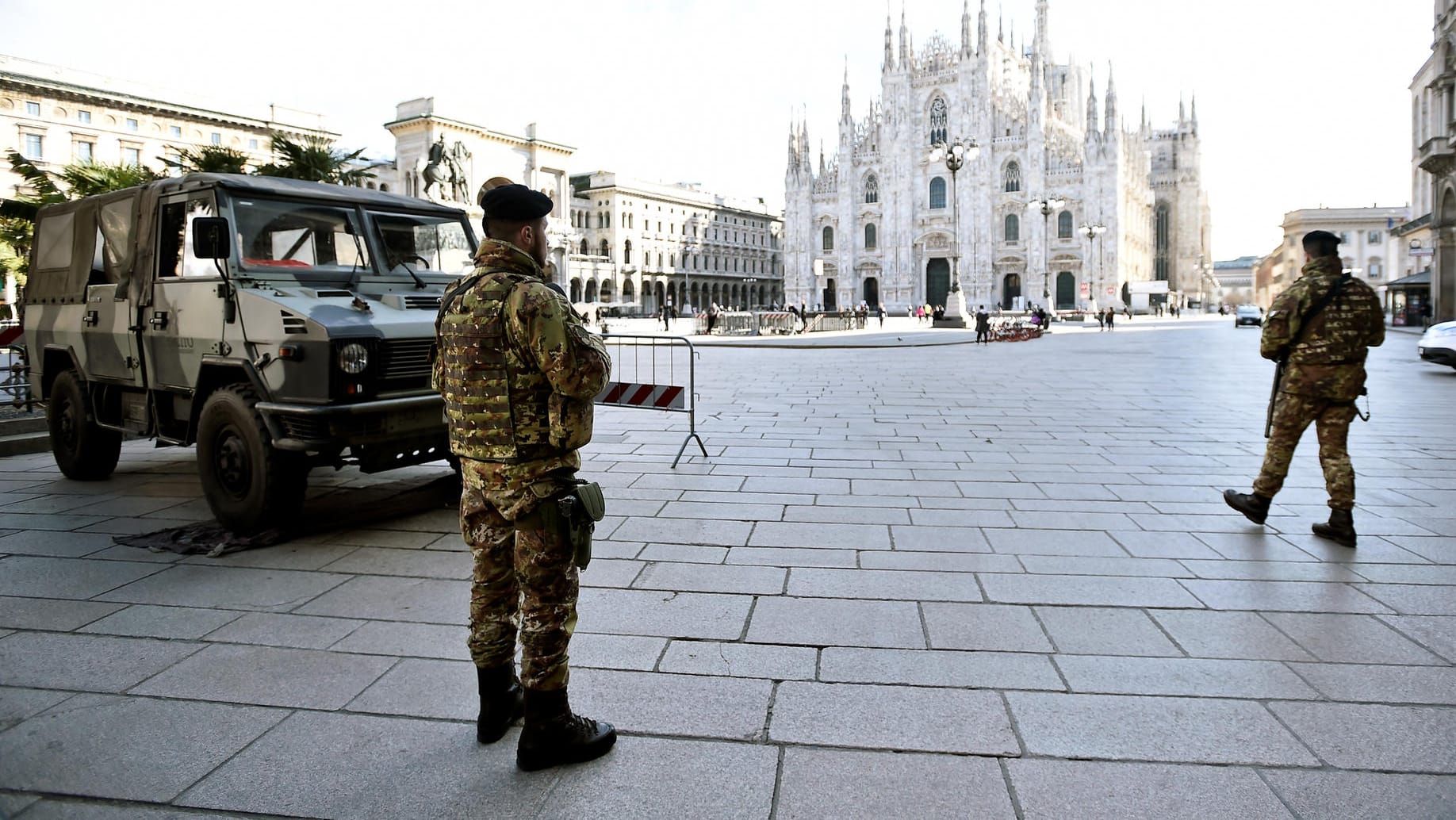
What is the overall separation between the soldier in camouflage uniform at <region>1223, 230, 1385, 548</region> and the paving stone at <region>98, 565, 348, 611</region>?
546cm

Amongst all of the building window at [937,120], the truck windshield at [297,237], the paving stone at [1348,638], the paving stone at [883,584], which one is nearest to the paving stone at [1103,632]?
the paving stone at [883,584]

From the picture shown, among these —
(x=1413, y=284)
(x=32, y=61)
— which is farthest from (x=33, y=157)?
(x=1413, y=284)

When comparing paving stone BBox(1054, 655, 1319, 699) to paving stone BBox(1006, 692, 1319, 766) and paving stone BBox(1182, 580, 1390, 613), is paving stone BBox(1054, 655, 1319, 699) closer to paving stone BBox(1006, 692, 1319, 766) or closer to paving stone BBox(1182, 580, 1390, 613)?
paving stone BBox(1006, 692, 1319, 766)

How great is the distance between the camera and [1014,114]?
223 feet

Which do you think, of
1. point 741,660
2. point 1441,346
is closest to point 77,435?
point 741,660

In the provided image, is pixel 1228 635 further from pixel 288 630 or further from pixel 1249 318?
pixel 1249 318

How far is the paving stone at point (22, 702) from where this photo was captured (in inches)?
124

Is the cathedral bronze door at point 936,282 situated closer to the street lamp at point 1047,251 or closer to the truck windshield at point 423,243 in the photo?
the street lamp at point 1047,251

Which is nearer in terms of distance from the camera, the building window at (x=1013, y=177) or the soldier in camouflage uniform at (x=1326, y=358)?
the soldier in camouflage uniform at (x=1326, y=358)

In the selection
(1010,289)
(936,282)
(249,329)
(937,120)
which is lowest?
(249,329)

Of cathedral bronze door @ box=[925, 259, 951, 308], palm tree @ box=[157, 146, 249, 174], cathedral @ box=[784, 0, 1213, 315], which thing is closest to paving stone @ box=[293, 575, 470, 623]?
palm tree @ box=[157, 146, 249, 174]

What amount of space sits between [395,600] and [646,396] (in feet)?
13.3

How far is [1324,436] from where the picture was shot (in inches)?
200

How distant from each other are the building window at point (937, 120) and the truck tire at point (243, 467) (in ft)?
228
